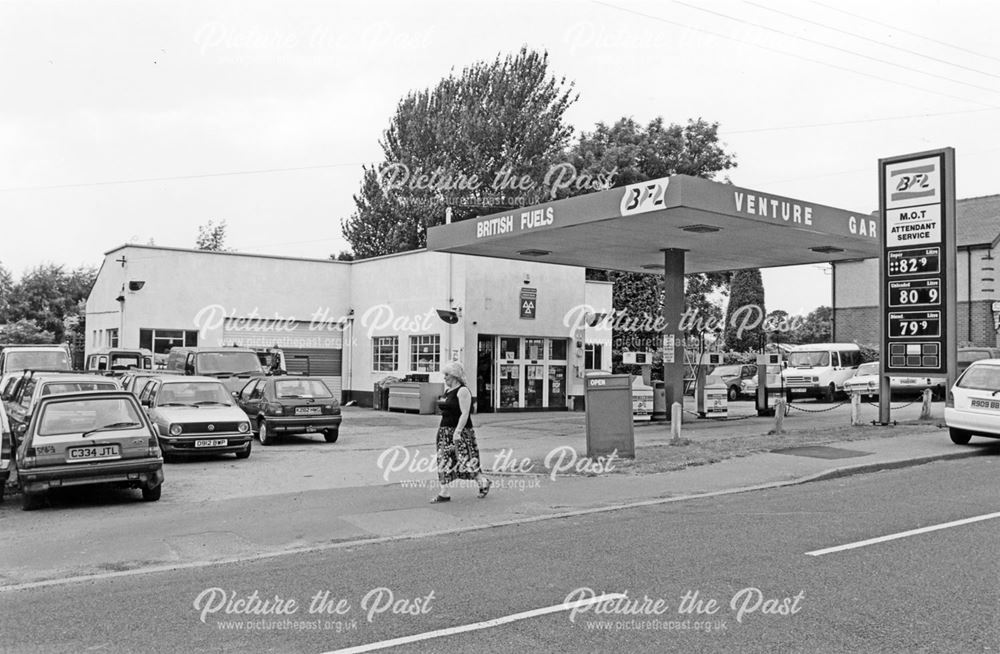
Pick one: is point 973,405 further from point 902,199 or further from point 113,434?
point 113,434

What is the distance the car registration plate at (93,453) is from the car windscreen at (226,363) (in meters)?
10.7

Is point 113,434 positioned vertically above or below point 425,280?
below

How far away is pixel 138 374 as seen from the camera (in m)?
17.9

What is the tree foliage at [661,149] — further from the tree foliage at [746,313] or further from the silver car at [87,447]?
the silver car at [87,447]

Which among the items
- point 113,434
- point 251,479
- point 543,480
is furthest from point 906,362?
point 113,434

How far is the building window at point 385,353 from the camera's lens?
28812 mm

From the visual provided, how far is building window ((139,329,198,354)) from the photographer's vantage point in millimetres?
28172

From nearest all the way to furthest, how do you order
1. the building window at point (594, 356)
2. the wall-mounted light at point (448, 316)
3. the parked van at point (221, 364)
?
1. the parked van at point (221, 364)
2. the wall-mounted light at point (448, 316)
3. the building window at point (594, 356)

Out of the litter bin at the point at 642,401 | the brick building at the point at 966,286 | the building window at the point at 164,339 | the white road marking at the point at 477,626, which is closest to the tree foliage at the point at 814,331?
the brick building at the point at 966,286

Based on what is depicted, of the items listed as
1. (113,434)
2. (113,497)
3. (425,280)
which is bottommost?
(113,497)

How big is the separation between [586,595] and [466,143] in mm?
35716

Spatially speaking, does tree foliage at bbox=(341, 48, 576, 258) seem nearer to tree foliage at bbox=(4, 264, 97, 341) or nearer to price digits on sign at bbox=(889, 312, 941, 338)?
price digits on sign at bbox=(889, 312, 941, 338)

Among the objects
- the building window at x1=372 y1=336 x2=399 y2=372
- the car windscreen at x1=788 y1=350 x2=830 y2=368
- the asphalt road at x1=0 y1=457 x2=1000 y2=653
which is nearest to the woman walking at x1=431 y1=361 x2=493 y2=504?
the asphalt road at x1=0 y1=457 x2=1000 y2=653

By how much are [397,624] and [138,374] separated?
45.6 ft
